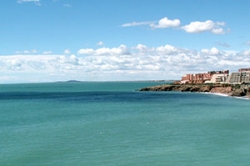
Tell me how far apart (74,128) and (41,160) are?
15.1m

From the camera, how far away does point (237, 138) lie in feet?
119

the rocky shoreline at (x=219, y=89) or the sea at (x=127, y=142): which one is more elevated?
the rocky shoreline at (x=219, y=89)

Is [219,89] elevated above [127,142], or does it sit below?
above

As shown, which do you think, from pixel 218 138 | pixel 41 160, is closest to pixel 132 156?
pixel 41 160

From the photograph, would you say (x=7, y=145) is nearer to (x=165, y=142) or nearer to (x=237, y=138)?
(x=165, y=142)

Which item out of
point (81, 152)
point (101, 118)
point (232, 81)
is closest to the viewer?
point (81, 152)

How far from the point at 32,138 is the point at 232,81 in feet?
407

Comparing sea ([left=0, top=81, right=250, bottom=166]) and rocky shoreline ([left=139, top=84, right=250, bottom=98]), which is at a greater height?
rocky shoreline ([left=139, top=84, right=250, bottom=98])

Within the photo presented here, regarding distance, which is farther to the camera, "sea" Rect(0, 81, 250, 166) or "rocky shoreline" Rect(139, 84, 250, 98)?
"rocky shoreline" Rect(139, 84, 250, 98)

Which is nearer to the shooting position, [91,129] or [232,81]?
[91,129]

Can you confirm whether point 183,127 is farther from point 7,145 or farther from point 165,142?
point 7,145

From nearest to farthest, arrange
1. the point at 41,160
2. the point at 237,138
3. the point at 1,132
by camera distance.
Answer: the point at 41,160 < the point at 237,138 < the point at 1,132

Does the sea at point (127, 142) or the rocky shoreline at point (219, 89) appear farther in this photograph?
Result: the rocky shoreline at point (219, 89)

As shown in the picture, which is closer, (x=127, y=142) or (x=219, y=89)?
(x=127, y=142)
